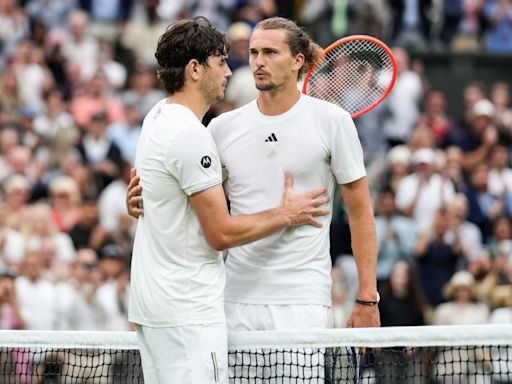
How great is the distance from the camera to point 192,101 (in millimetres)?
6914

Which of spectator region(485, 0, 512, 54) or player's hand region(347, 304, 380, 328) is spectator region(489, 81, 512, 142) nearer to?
spectator region(485, 0, 512, 54)

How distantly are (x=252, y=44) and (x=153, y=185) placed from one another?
1.03 m

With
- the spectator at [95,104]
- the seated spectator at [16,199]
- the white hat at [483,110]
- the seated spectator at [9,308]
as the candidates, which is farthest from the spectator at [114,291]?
the white hat at [483,110]

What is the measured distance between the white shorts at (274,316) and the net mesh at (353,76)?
50.8 inches

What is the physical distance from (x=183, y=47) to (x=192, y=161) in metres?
0.61

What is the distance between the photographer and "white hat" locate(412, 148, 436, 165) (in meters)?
16.7

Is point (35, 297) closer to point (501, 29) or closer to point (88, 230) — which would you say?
point (88, 230)

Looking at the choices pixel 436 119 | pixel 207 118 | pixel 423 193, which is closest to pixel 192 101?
pixel 207 118

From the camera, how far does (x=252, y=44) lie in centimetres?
732

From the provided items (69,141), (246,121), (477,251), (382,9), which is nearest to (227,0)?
(382,9)

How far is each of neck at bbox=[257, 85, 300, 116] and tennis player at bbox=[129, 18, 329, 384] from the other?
0.41 m

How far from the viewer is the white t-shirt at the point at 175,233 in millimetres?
6719

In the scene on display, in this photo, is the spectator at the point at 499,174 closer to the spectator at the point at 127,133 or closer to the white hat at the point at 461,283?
the white hat at the point at 461,283

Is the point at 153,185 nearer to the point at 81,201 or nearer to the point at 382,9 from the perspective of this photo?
the point at 81,201
